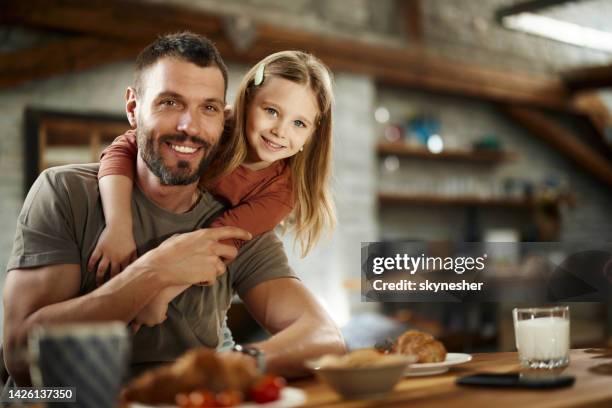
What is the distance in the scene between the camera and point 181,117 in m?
2.02

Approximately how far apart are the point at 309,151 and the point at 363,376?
1.25 m

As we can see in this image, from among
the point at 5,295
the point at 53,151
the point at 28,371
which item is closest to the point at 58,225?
A: the point at 5,295

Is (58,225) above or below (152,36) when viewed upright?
below

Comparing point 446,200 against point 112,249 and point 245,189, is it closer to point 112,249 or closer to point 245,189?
point 245,189

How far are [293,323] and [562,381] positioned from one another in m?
0.75

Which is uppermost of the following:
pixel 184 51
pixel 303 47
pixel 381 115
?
pixel 303 47

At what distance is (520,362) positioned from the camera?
5.85ft

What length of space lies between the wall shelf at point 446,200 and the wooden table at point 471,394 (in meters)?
5.95

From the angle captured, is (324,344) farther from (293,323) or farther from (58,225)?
(58,225)

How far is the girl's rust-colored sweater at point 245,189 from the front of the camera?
2.12 metres

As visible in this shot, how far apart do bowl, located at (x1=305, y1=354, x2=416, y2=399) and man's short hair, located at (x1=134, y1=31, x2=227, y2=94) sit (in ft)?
3.31

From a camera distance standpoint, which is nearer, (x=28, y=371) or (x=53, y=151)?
(x=28, y=371)

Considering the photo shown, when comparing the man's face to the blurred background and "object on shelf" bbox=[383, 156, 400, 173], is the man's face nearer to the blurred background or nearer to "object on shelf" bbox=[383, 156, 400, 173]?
Result: the blurred background

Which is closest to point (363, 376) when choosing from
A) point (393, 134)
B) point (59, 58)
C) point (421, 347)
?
point (421, 347)
